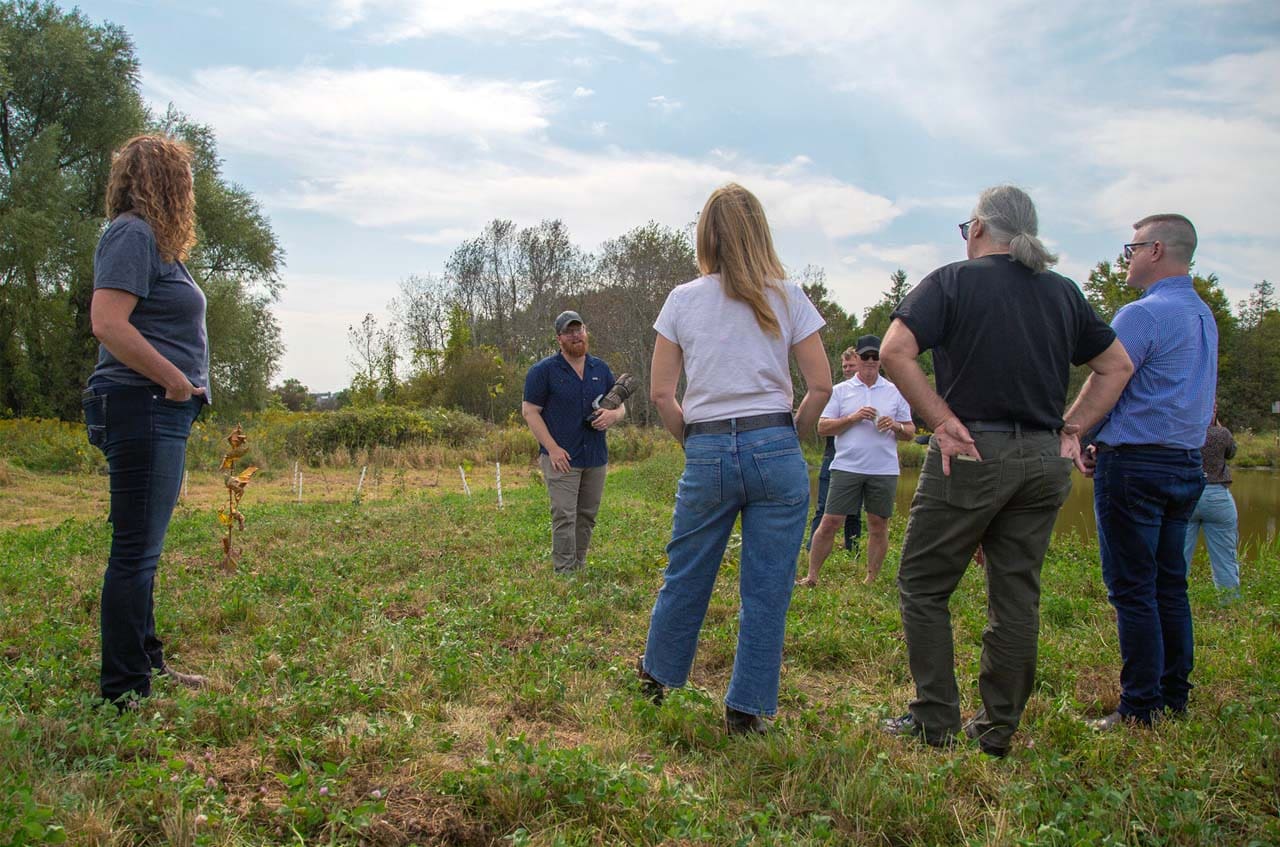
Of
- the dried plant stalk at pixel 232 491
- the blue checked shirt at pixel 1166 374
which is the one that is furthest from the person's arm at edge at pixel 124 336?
the blue checked shirt at pixel 1166 374

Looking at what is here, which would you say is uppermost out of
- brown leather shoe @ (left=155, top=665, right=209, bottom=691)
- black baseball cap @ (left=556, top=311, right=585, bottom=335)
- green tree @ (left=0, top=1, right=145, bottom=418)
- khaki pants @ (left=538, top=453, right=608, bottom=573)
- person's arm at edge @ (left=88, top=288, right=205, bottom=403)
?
green tree @ (left=0, top=1, right=145, bottom=418)

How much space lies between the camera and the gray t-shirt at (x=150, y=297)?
3.21 m

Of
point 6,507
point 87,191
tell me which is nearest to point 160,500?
point 6,507

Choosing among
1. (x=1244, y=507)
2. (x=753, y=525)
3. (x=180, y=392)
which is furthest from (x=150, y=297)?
(x=1244, y=507)

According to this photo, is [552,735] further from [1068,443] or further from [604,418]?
[604,418]

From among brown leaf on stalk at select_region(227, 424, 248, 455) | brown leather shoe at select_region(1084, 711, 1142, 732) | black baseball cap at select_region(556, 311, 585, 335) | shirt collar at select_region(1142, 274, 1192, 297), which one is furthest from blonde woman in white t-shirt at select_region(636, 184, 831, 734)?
brown leaf on stalk at select_region(227, 424, 248, 455)

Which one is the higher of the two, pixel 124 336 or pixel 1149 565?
pixel 124 336

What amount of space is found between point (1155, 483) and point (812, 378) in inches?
59.4

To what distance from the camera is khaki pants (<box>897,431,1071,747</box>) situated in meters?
3.04

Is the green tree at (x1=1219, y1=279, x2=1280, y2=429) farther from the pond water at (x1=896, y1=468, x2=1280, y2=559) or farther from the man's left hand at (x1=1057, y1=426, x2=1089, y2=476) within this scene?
the man's left hand at (x1=1057, y1=426, x2=1089, y2=476)

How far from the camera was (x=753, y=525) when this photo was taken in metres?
3.21

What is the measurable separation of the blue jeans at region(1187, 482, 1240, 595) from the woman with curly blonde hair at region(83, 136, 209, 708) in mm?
6503

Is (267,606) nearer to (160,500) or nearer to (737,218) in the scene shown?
(160,500)

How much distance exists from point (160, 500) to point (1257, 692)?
15.0ft
